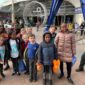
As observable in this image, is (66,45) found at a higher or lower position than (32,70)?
higher

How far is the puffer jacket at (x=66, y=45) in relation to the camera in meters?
7.21

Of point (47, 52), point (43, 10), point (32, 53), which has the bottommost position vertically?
point (32, 53)

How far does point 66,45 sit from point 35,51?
2.99 ft

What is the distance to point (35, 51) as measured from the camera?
750 centimetres

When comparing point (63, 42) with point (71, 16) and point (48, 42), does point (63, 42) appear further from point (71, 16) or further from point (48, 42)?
point (71, 16)

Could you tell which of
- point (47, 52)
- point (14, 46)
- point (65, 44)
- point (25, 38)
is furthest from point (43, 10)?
point (47, 52)

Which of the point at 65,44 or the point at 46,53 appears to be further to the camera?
the point at 65,44

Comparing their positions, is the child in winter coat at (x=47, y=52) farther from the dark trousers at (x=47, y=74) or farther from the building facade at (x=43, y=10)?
the building facade at (x=43, y=10)

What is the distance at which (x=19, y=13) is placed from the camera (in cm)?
4806

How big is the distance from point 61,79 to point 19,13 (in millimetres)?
41025

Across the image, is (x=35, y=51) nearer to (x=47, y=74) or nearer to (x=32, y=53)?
(x=32, y=53)

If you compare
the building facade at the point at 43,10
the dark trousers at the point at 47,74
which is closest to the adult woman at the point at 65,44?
the dark trousers at the point at 47,74

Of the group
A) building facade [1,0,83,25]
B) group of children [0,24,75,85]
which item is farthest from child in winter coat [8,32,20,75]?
building facade [1,0,83,25]

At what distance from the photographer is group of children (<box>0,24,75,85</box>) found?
6992 millimetres
